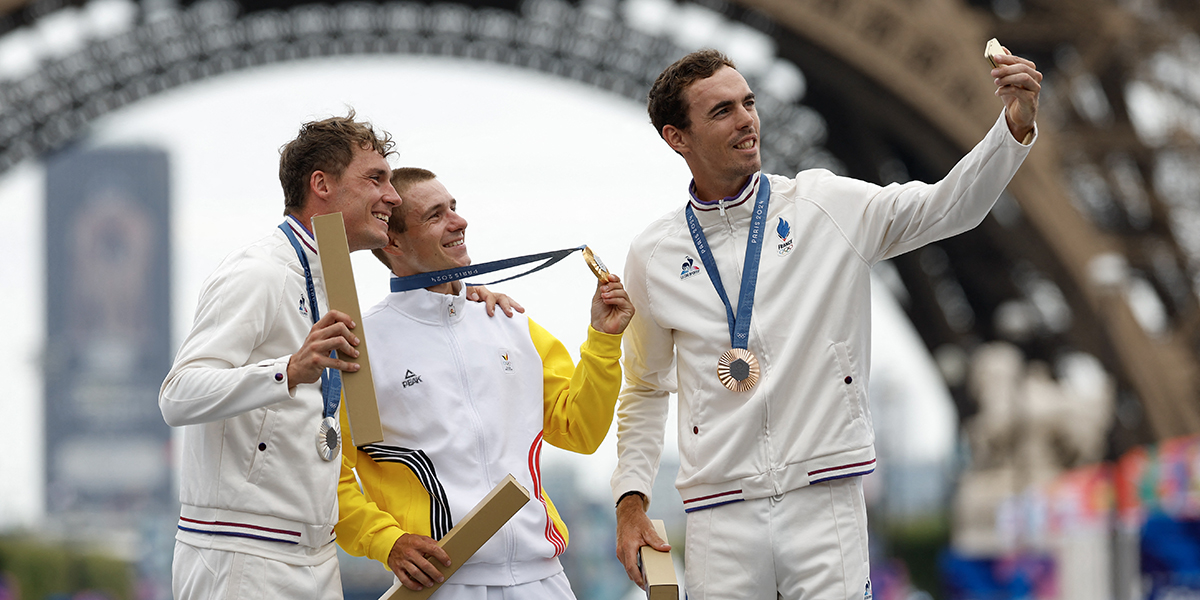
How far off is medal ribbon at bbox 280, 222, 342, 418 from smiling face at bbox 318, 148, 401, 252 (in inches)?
4.7

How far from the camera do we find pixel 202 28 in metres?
24.9

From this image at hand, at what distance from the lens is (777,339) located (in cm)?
338

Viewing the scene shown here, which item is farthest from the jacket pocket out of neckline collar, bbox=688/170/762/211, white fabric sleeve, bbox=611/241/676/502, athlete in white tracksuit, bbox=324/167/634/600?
neckline collar, bbox=688/170/762/211

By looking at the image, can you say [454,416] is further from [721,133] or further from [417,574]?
[721,133]

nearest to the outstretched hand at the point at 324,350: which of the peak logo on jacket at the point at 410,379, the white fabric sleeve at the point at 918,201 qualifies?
the peak logo on jacket at the point at 410,379

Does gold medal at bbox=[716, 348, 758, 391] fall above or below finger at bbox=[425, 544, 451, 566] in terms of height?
above

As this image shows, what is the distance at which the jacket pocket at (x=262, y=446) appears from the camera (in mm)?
3332

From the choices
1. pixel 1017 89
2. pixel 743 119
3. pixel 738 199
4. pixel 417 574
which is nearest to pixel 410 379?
pixel 417 574

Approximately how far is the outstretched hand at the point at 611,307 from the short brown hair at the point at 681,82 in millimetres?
432

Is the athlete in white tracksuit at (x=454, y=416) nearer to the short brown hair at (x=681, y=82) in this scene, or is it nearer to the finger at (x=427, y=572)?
the finger at (x=427, y=572)

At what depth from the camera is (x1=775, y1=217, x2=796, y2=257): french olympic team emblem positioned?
11.4 ft

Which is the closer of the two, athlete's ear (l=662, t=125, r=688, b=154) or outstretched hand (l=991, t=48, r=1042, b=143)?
outstretched hand (l=991, t=48, r=1042, b=143)

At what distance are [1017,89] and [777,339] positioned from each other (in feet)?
2.52

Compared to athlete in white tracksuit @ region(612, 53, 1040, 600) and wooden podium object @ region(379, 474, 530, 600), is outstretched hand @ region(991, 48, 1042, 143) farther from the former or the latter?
wooden podium object @ region(379, 474, 530, 600)
